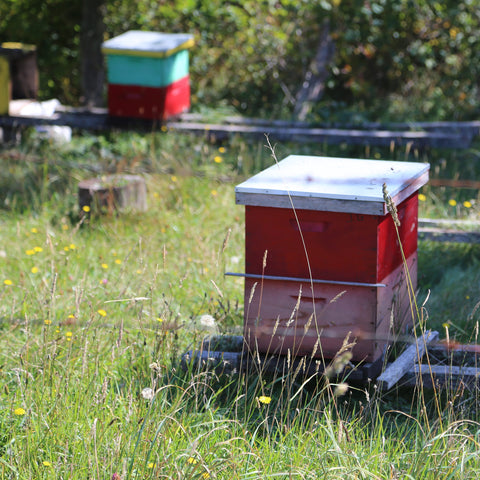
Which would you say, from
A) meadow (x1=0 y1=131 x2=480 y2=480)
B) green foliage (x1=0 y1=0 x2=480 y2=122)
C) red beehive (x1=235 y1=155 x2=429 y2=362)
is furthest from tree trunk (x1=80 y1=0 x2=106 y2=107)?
red beehive (x1=235 y1=155 x2=429 y2=362)

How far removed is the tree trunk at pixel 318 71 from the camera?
9023 millimetres

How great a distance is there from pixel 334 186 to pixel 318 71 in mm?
6438

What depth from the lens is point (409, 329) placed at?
11.5ft

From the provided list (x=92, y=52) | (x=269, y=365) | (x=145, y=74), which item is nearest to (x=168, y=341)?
(x=269, y=365)

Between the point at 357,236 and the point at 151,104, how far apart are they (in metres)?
4.32

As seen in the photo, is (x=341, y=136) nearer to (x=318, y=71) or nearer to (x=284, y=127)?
(x=284, y=127)

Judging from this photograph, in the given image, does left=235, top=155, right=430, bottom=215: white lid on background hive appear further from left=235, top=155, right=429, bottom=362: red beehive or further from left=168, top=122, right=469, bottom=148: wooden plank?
left=168, top=122, right=469, bottom=148: wooden plank

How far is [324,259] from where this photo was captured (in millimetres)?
3014

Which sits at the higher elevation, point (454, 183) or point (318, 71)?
point (318, 71)

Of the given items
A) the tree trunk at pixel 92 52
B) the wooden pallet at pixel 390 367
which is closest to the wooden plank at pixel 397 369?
the wooden pallet at pixel 390 367

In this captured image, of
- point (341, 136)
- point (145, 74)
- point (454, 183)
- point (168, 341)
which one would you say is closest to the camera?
point (168, 341)

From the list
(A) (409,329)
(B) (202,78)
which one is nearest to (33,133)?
(B) (202,78)

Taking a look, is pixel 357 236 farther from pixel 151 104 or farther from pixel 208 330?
pixel 151 104

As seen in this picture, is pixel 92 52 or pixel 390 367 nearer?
pixel 390 367
